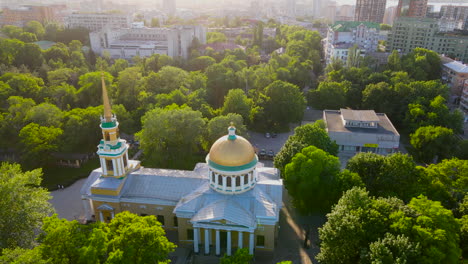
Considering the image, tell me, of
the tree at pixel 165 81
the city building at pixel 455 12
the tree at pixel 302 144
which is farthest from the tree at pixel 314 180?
the city building at pixel 455 12

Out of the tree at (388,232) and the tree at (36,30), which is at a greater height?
the tree at (36,30)

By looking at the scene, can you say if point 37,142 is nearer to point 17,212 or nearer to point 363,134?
point 17,212

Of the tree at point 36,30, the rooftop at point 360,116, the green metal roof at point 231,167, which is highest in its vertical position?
the tree at point 36,30

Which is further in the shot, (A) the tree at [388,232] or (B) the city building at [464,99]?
(B) the city building at [464,99]

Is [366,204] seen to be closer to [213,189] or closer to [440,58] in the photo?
[213,189]

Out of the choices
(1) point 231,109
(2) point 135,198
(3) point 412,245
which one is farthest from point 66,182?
(3) point 412,245

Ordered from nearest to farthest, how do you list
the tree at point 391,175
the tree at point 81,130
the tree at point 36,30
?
the tree at point 391,175 < the tree at point 81,130 < the tree at point 36,30

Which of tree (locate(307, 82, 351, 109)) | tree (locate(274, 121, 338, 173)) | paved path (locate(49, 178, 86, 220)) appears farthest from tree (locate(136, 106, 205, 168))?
tree (locate(307, 82, 351, 109))

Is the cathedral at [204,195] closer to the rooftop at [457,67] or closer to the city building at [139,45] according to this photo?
the rooftop at [457,67]
